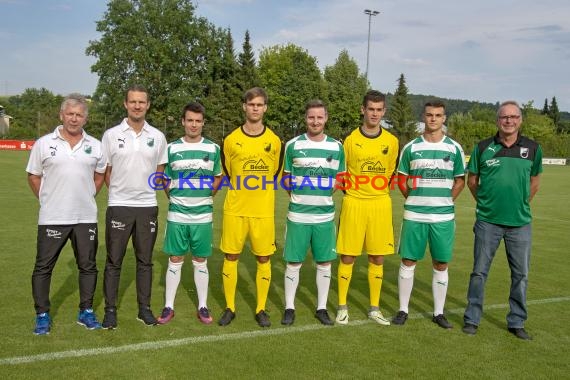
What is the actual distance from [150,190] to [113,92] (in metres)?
47.2

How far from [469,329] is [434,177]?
148 cm

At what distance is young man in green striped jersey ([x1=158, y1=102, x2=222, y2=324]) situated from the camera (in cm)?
496

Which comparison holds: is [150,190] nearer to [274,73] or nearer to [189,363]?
[189,363]

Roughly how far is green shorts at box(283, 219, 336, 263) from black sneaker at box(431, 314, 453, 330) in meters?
1.24

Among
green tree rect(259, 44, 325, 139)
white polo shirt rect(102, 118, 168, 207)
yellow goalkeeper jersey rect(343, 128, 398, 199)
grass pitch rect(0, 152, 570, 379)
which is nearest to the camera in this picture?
grass pitch rect(0, 152, 570, 379)

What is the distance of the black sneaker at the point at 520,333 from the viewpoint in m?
4.79

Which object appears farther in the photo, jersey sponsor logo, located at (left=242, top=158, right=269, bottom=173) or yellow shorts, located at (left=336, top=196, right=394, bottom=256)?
yellow shorts, located at (left=336, top=196, right=394, bottom=256)

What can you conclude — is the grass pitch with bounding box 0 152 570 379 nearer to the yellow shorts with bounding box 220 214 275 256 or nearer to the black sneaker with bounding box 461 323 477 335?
the black sneaker with bounding box 461 323 477 335

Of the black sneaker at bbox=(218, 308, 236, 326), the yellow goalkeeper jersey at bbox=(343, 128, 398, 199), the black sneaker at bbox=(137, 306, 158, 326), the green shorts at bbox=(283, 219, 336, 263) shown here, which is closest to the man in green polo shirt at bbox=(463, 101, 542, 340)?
the yellow goalkeeper jersey at bbox=(343, 128, 398, 199)

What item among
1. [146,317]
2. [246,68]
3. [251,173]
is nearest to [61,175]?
[146,317]

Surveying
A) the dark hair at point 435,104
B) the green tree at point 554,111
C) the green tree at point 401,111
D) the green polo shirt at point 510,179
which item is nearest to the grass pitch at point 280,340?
the green polo shirt at point 510,179

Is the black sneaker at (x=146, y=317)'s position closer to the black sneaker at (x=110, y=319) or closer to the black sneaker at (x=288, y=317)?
the black sneaker at (x=110, y=319)

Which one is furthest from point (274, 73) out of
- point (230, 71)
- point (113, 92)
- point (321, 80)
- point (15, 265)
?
point (15, 265)

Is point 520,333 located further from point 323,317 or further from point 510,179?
point 323,317
